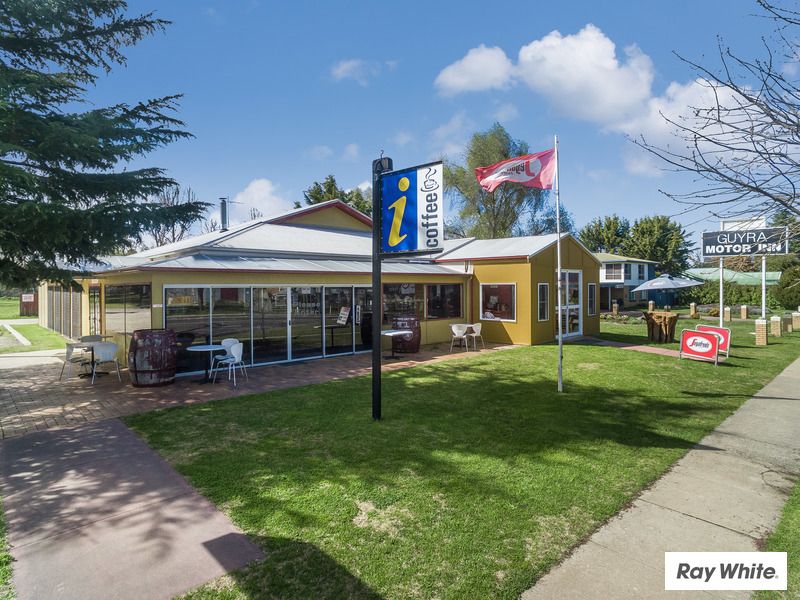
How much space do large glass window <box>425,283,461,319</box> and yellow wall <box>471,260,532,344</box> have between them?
0.73 meters

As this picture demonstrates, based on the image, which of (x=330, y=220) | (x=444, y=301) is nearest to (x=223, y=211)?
(x=330, y=220)

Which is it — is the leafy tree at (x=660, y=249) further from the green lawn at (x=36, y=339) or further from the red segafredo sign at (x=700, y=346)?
the green lawn at (x=36, y=339)

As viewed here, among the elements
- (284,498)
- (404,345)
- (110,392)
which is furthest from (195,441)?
(404,345)

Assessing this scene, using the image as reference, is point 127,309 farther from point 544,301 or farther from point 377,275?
point 544,301

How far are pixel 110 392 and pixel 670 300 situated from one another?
46.2 metres

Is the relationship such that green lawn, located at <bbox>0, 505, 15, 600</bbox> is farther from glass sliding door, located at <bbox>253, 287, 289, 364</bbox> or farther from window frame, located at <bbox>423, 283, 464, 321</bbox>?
window frame, located at <bbox>423, 283, 464, 321</bbox>

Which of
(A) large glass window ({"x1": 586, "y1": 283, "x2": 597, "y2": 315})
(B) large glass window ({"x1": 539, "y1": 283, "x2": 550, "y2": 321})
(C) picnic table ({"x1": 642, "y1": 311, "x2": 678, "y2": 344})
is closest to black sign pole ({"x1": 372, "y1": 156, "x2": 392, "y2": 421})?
(B) large glass window ({"x1": 539, "y1": 283, "x2": 550, "y2": 321})

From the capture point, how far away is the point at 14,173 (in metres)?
6.88

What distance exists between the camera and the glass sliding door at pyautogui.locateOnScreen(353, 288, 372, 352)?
1434 centimetres

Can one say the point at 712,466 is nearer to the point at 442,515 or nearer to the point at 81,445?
the point at 442,515

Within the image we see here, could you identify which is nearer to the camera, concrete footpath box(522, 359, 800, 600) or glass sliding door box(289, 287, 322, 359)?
concrete footpath box(522, 359, 800, 600)

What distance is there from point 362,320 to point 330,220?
22.0ft

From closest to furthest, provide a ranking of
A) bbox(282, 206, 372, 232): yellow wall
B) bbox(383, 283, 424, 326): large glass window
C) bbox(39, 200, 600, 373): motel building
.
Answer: bbox(39, 200, 600, 373): motel building
bbox(383, 283, 424, 326): large glass window
bbox(282, 206, 372, 232): yellow wall

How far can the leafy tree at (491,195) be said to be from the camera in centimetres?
3772
